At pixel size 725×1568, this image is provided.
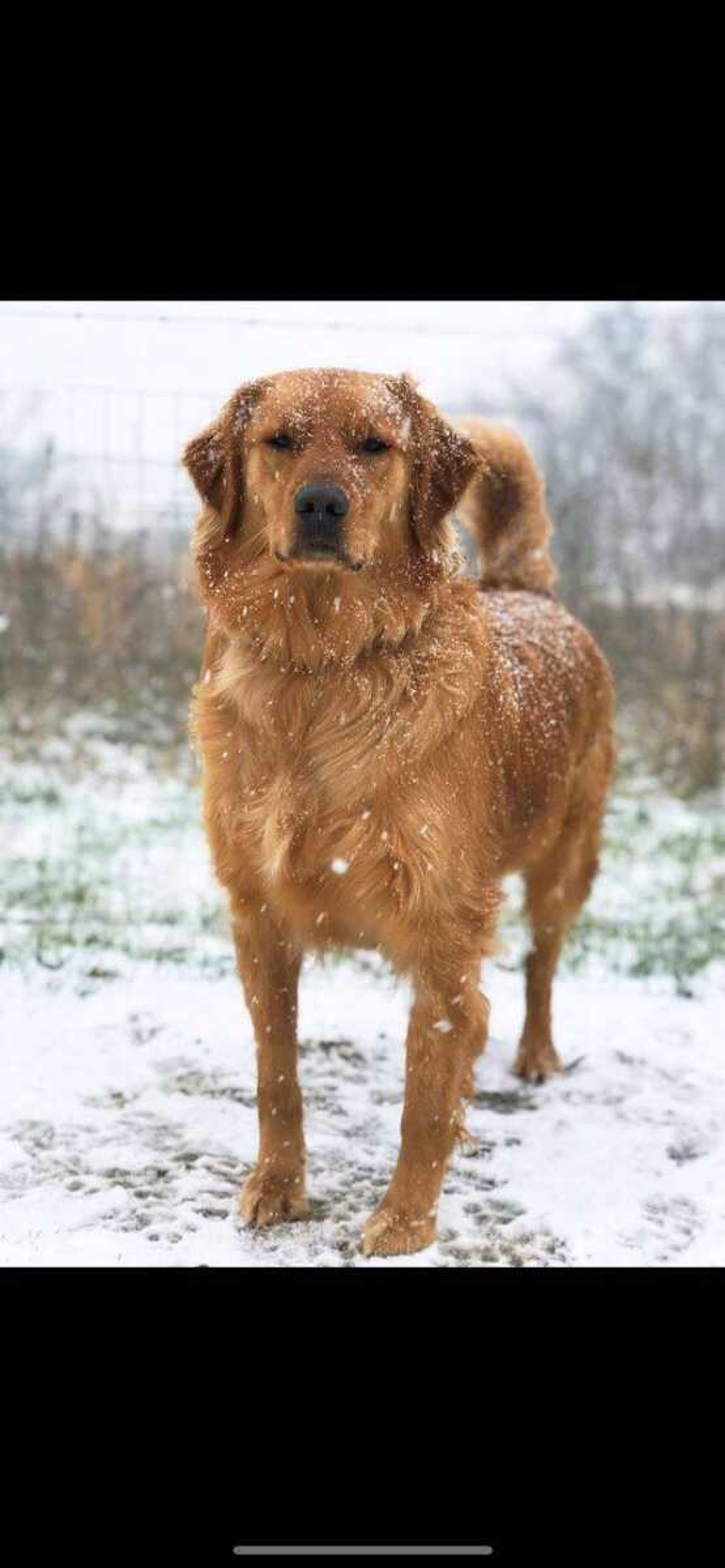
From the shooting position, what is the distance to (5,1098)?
385 centimetres

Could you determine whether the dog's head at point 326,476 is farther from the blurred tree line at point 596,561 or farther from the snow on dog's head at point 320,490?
the blurred tree line at point 596,561

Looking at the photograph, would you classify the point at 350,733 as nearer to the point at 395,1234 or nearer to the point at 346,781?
the point at 346,781

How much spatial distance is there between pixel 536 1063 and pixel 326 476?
220cm

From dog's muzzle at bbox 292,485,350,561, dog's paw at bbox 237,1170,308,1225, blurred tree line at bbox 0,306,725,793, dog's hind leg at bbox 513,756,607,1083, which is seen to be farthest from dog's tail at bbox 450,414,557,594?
blurred tree line at bbox 0,306,725,793

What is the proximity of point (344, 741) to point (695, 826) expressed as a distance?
444 centimetres

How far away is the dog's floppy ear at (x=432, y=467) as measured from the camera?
296 cm

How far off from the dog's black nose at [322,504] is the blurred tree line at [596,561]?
4.69 meters

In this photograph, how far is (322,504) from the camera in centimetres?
265

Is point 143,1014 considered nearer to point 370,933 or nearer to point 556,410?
point 370,933

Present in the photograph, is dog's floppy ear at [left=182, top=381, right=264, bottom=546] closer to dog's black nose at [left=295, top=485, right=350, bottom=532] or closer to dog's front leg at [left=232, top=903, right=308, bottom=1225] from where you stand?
dog's black nose at [left=295, top=485, right=350, bottom=532]

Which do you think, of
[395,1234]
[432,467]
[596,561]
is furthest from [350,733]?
[596,561]

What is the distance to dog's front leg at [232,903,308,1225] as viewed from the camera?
323cm

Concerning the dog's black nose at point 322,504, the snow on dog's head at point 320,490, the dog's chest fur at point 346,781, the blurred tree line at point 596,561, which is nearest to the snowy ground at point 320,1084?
the dog's chest fur at point 346,781

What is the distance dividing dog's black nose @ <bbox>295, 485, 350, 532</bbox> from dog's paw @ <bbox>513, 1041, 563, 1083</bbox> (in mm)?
2125
